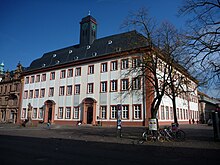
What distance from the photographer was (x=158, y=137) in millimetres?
14898

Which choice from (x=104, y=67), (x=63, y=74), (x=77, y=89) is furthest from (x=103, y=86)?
(x=63, y=74)

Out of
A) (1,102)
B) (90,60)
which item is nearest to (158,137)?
(90,60)

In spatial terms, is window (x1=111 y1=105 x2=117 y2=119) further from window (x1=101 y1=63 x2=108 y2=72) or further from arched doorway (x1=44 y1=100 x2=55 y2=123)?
arched doorway (x1=44 y1=100 x2=55 y2=123)

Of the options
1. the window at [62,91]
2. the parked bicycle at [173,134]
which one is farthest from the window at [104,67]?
the parked bicycle at [173,134]

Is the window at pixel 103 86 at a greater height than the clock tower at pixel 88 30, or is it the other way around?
the clock tower at pixel 88 30

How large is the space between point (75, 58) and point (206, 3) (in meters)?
32.9

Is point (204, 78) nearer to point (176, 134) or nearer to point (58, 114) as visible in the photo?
point (176, 134)

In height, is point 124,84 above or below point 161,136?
above

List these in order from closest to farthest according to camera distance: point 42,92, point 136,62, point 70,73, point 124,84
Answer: point 136,62 → point 124,84 → point 70,73 → point 42,92

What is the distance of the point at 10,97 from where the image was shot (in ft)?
187

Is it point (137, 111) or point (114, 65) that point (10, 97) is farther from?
point (137, 111)

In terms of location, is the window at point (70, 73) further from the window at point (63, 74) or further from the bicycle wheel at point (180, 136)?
the bicycle wheel at point (180, 136)

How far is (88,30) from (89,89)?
53.7 ft

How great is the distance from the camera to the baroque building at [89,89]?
107 ft
